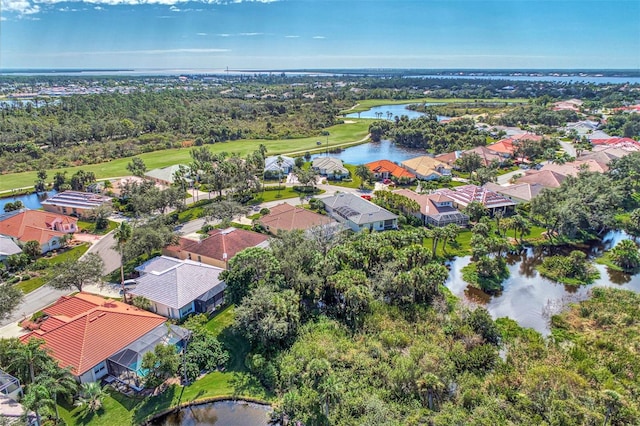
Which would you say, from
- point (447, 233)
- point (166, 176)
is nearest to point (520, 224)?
point (447, 233)

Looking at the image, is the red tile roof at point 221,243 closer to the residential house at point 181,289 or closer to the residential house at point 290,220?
the residential house at point 181,289

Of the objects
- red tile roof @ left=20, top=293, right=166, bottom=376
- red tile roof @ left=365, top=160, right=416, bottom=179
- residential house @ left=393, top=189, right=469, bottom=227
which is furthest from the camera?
red tile roof @ left=365, top=160, right=416, bottom=179

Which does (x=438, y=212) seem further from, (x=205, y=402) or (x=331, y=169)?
(x=205, y=402)

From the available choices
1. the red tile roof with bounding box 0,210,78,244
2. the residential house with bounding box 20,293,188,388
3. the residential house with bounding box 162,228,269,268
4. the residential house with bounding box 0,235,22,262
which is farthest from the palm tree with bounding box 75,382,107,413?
the red tile roof with bounding box 0,210,78,244

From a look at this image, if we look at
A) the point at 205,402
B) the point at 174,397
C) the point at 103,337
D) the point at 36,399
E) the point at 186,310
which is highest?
the point at 36,399

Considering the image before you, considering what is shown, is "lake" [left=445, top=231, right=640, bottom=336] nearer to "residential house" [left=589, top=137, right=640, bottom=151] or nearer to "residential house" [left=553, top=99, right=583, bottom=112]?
"residential house" [left=589, top=137, right=640, bottom=151]

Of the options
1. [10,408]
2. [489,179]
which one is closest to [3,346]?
[10,408]
